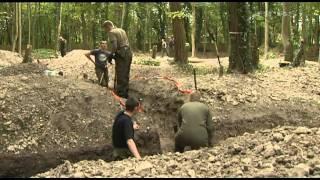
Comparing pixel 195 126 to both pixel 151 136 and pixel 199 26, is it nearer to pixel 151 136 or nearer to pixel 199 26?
pixel 151 136

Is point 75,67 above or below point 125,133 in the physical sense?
above

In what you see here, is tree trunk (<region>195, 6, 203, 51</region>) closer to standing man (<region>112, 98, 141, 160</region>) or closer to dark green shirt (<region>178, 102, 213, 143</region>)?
dark green shirt (<region>178, 102, 213, 143</region>)

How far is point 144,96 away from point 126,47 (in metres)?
1.68

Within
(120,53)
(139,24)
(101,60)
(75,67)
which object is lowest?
(75,67)

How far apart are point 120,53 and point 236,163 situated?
704cm

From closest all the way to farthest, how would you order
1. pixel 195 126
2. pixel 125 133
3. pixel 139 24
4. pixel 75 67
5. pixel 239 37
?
pixel 125 133 → pixel 195 126 → pixel 239 37 → pixel 75 67 → pixel 139 24

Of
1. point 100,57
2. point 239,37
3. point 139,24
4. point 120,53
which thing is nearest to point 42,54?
point 100,57

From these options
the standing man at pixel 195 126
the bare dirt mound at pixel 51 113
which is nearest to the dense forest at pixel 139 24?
the bare dirt mound at pixel 51 113

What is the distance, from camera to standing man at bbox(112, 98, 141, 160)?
766cm

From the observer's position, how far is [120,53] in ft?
42.3

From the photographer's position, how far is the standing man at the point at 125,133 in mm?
7656

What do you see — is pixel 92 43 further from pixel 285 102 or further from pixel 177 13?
pixel 285 102

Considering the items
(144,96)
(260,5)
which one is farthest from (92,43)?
(144,96)

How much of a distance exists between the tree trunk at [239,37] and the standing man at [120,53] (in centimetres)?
377
